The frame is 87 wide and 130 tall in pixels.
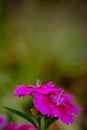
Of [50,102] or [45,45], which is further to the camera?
[45,45]

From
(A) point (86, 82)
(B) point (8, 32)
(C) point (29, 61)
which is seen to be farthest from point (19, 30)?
(A) point (86, 82)

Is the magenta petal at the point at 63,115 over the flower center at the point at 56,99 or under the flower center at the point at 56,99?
under

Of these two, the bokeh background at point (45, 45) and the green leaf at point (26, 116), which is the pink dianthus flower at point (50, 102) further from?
the bokeh background at point (45, 45)

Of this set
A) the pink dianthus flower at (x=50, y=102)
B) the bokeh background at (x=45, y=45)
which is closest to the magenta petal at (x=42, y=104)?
the pink dianthus flower at (x=50, y=102)

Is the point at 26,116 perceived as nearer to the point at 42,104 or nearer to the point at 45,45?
the point at 42,104

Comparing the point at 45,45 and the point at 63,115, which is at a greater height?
the point at 45,45

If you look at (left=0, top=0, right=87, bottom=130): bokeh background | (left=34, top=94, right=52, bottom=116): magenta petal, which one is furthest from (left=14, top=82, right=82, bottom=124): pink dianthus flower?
(left=0, top=0, right=87, bottom=130): bokeh background

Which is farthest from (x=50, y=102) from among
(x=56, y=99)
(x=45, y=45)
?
(x=45, y=45)
